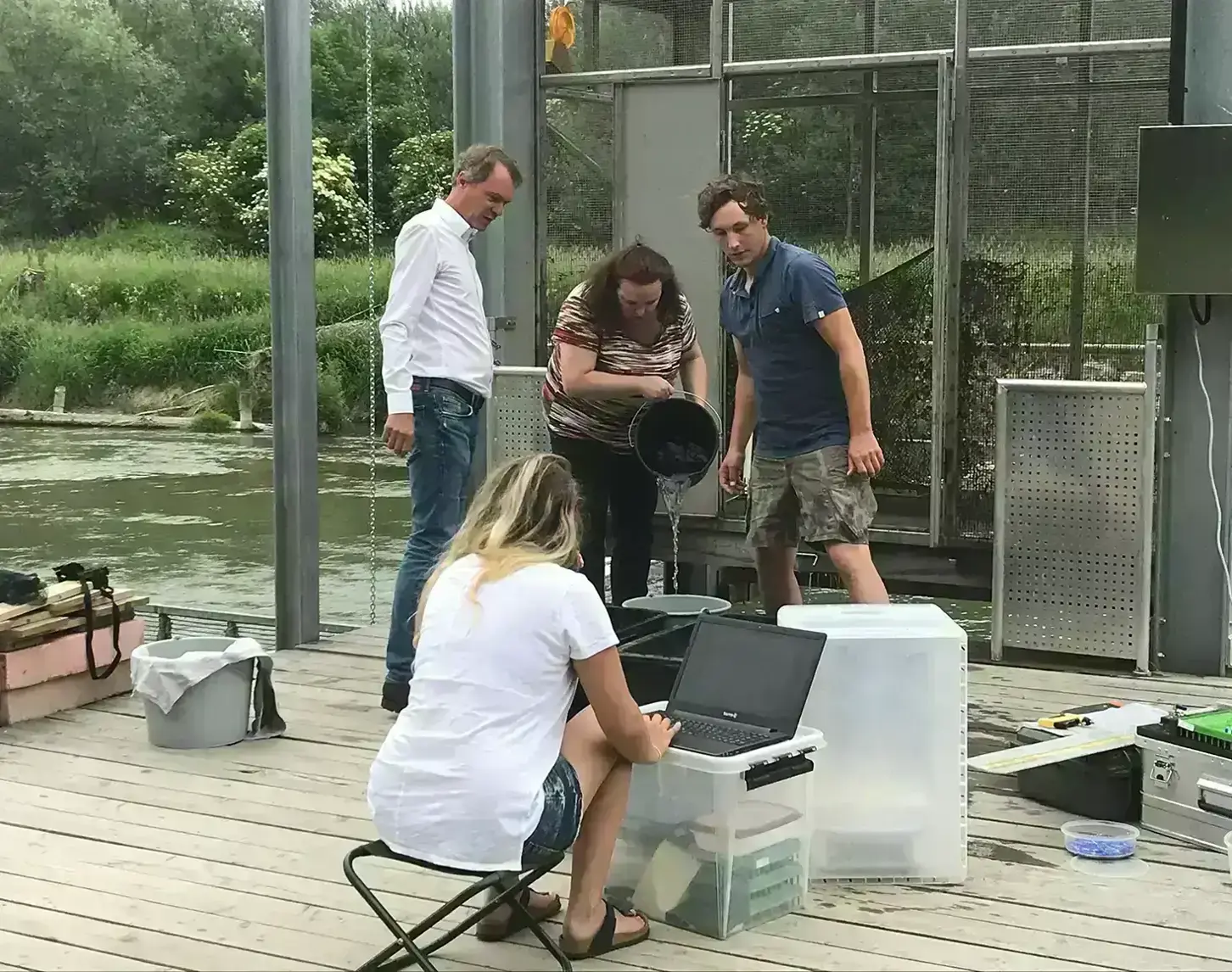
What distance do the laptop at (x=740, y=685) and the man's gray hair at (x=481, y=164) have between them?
1620 millimetres

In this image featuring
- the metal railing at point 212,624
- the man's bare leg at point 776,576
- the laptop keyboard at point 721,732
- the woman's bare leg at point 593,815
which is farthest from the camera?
the metal railing at point 212,624

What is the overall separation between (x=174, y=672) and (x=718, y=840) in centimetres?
185

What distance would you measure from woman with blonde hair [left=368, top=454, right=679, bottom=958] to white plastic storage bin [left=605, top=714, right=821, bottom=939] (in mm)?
192

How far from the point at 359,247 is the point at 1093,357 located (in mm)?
2701

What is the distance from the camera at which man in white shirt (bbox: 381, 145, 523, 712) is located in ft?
13.0

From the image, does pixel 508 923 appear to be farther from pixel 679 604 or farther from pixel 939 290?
pixel 939 290

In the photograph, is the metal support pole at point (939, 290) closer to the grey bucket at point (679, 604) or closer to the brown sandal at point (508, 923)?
the grey bucket at point (679, 604)

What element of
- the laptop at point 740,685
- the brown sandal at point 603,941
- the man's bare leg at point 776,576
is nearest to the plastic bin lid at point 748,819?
the laptop at point 740,685

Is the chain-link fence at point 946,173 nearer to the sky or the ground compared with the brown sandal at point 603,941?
nearer to the sky

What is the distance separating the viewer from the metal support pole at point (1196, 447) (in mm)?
4527

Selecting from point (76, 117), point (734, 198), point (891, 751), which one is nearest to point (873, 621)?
point (891, 751)

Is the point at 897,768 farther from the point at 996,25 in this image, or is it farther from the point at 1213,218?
the point at 996,25

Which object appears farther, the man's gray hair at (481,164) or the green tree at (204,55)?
the green tree at (204,55)

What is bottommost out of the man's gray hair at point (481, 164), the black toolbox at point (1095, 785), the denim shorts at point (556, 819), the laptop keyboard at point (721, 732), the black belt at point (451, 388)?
the black toolbox at point (1095, 785)
